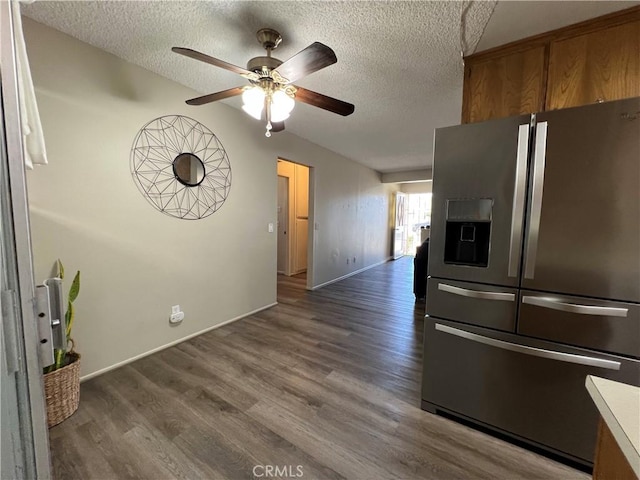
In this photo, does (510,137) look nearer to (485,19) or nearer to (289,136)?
(485,19)

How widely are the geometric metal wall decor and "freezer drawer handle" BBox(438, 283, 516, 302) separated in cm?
230

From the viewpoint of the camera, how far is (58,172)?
1792 millimetres

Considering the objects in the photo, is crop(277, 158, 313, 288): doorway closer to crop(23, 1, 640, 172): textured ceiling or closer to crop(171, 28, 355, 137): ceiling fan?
crop(23, 1, 640, 172): textured ceiling

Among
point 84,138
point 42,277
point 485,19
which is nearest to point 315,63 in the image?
point 485,19

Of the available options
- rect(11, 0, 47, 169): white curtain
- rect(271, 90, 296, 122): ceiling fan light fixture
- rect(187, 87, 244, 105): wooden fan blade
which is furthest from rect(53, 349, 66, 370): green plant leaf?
rect(271, 90, 296, 122): ceiling fan light fixture

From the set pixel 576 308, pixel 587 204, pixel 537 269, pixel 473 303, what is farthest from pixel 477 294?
pixel 587 204

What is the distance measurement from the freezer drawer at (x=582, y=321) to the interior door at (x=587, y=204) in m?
0.05

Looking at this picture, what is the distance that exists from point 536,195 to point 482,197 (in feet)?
0.77

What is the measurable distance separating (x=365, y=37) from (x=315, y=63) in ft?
1.95

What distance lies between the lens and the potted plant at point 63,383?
1.56m

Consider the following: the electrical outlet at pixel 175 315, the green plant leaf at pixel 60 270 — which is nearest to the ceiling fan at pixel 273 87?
the green plant leaf at pixel 60 270

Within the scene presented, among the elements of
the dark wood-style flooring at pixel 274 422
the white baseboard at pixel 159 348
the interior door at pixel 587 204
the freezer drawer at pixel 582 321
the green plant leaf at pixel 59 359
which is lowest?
the dark wood-style flooring at pixel 274 422

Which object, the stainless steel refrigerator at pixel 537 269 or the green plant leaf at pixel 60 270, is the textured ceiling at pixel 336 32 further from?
the green plant leaf at pixel 60 270

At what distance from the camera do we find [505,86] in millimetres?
1722
